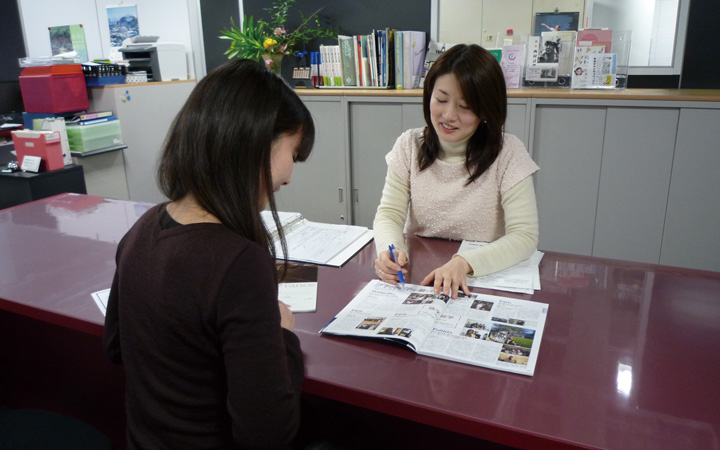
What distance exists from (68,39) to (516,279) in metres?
4.86

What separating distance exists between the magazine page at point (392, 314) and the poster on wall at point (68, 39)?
180 inches

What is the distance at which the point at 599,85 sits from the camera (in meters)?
3.01

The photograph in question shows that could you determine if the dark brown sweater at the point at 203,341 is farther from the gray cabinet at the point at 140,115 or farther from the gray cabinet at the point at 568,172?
the gray cabinet at the point at 140,115

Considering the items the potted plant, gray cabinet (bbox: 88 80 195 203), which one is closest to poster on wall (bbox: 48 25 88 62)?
gray cabinet (bbox: 88 80 195 203)

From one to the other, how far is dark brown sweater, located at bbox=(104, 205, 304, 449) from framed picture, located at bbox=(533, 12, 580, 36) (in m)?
2.93

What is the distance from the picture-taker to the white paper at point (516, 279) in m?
1.26

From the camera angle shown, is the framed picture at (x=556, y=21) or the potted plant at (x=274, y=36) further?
the potted plant at (x=274, y=36)

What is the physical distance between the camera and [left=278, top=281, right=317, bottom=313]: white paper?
1181 mm

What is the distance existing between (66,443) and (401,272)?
0.80 m

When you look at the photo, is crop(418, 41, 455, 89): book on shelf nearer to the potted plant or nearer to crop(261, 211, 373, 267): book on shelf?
the potted plant

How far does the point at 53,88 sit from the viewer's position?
339 cm

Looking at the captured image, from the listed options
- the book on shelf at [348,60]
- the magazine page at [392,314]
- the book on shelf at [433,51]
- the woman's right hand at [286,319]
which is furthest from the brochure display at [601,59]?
the woman's right hand at [286,319]

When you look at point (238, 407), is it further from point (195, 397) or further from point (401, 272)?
point (401, 272)

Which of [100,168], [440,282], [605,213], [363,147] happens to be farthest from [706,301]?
[100,168]
